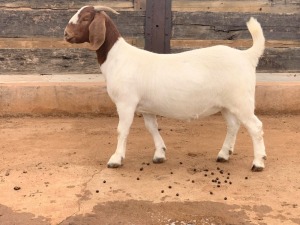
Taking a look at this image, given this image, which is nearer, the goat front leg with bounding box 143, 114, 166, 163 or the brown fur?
the brown fur

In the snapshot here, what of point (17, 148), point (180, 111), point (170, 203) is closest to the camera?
point (170, 203)

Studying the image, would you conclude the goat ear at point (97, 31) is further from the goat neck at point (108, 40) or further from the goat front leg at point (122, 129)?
the goat front leg at point (122, 129)

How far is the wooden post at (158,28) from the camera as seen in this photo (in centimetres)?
766

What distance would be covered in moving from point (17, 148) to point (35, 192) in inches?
60.9

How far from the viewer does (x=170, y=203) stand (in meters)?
4.29

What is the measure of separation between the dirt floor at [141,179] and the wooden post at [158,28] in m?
1.37

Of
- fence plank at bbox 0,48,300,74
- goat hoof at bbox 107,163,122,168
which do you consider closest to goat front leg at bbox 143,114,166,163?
goat hoof at bbox 107,163,122,168

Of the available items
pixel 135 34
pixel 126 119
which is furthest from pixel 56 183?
pixel 135 34

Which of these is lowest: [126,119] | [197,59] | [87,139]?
[87,139]

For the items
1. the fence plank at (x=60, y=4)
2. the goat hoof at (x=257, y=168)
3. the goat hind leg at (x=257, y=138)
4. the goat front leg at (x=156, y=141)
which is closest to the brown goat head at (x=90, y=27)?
the goat front leg at (x=156, y=141)

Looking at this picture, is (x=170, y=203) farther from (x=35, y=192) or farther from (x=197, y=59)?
(x=197, y=59)

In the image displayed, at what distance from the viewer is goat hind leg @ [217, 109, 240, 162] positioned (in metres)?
5.40

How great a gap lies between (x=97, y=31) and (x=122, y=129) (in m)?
1.05

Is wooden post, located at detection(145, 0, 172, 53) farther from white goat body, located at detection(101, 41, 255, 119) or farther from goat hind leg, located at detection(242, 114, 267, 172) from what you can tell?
goat hind leg, located at detection(242, 114, 267, 172)
